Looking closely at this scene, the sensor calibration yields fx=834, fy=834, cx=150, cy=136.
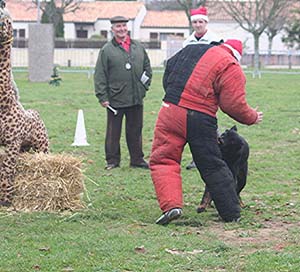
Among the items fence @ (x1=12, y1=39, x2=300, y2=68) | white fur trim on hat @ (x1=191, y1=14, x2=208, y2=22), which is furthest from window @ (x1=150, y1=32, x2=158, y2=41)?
white fur trim on hat @ (x1=191, y1=14, x2=208, y2=22)

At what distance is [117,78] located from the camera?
1152cm

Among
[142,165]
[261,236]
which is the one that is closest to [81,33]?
[142,165]

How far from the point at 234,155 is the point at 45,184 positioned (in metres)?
1.94

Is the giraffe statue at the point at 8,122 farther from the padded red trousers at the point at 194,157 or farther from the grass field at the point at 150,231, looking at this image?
the padded red trousers at the point at 194,157

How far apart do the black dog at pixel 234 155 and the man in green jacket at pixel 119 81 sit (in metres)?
3.16

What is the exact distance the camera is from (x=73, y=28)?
80625mm

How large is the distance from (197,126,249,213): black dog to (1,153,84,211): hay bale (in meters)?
1.37

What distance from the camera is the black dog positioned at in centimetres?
832

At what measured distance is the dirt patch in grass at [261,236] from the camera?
7074 millimetres

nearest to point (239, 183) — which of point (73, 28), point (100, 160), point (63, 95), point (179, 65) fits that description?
point (179, 65)

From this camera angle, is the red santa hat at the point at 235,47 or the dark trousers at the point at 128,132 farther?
the dark trousers at the point at 128,132

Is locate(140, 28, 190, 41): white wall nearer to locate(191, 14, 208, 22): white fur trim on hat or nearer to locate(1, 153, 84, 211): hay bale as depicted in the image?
locate(191, 14, 208, 22): white fur trim on hat

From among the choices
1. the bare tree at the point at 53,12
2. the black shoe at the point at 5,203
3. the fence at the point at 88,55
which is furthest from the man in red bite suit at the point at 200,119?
the bare tree at the point at 53,12

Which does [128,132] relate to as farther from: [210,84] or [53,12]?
[53,12]
